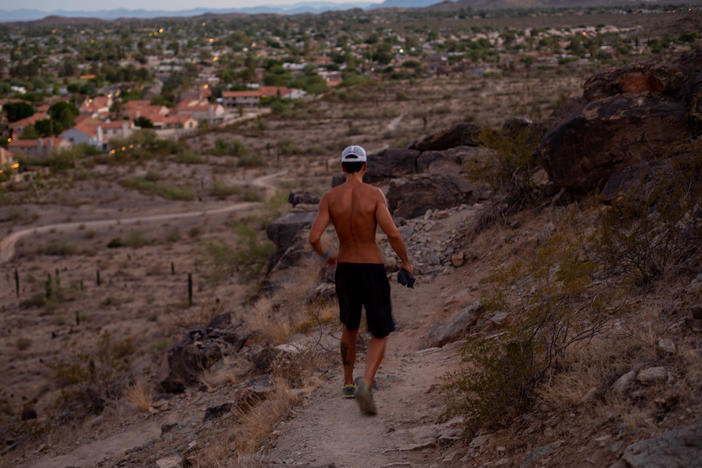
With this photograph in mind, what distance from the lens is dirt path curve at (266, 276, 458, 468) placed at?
14.2 ft

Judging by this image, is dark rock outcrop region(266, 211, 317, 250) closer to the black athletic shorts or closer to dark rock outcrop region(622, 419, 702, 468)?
the black athletic shorts

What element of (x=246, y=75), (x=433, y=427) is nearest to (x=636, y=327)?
(x=433, y=427)

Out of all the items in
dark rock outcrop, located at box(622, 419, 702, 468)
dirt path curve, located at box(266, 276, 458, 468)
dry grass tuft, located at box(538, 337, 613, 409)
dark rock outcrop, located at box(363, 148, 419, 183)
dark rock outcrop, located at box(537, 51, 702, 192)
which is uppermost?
dark rock outcrop, located at box(537, 51, 702, 192)

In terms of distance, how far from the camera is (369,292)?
4.98 meters

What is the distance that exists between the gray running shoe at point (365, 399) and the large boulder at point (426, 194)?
7763 millimetres

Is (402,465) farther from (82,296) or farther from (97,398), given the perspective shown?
(82,296)

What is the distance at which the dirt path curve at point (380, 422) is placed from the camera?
434cm

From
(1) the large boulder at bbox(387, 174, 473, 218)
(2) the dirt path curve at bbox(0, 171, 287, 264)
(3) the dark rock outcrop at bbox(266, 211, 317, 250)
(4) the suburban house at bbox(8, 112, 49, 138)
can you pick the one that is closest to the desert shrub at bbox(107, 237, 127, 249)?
(2) the dirt path curve at bbox(0, 171, 287, 264)

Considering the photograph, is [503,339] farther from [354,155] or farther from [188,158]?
[188,158]

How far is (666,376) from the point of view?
11.4 feet

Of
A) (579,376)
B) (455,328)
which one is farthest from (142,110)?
(579,376)

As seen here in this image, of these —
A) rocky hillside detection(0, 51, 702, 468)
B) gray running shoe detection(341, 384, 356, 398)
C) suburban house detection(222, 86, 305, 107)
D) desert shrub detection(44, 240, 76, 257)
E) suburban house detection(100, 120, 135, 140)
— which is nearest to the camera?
rocky hillside detection(0, 51, 702, 468)

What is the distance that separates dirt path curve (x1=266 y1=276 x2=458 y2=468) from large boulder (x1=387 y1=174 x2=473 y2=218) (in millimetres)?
6115

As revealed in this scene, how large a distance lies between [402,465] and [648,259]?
2685mm
